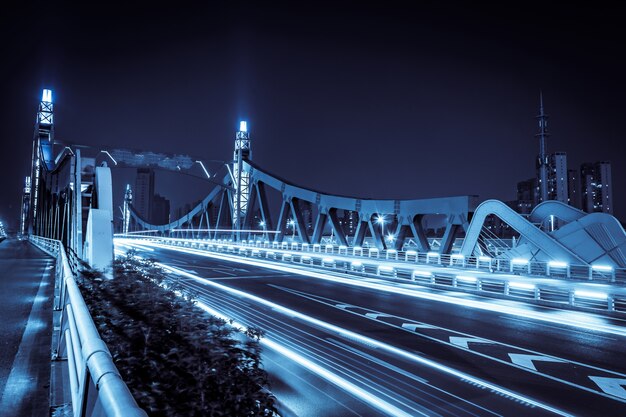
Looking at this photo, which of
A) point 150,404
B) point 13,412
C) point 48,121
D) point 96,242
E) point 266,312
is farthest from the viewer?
point 48,121

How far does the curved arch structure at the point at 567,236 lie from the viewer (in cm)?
2345

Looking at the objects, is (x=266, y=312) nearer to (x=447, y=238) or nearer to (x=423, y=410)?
(x=423, y=410)

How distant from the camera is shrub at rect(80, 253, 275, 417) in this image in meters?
3.56

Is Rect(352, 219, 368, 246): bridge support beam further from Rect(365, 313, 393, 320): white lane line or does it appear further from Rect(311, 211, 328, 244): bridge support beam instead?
Rect(365, 313, 393, 320): white lane line

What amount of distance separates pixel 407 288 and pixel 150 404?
59.7ft

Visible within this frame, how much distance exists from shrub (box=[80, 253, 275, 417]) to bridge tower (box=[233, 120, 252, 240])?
48.2 m

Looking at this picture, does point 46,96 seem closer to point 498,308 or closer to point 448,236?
point 448,236

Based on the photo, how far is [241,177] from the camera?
189 ft

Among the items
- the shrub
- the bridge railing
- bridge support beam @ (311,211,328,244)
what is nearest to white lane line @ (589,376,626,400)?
the shrub

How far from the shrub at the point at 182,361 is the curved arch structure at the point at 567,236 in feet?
77.4

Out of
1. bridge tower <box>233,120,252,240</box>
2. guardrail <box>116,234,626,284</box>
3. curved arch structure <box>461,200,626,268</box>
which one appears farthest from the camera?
bridge tower <box>233,120,252,240</box>

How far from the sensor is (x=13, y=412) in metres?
4.20

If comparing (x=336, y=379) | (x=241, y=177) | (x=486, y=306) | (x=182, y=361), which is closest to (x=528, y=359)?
(x=336, y=379)

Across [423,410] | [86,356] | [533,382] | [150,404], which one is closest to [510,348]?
[533,382]
